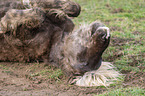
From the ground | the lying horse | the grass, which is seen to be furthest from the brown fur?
the grass

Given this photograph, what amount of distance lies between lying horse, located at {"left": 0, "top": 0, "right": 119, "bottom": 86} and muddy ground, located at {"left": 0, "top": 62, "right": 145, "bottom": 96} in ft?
0.59

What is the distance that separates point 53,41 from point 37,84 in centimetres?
77

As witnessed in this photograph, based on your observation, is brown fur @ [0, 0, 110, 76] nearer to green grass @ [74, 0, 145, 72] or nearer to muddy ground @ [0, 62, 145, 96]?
muddy ground @ [0, 62, 145, 96]

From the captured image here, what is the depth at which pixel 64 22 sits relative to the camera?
361 cm

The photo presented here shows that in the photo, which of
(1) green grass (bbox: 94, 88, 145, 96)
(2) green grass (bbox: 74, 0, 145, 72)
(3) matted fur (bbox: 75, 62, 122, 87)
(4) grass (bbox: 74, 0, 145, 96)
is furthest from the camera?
(2) green grass (bbox: 74, 0, 145, 72)

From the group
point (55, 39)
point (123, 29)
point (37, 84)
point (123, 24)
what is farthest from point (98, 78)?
point (123, 24)

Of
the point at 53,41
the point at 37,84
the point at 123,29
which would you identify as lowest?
the point at 37,84

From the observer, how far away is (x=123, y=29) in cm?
523

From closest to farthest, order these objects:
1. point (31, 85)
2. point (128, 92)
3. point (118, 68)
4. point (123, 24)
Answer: point (128, 92) → point (31, 85) → point (118, 68) → point (123, 24)

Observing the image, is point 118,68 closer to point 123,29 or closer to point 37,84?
point 37,84

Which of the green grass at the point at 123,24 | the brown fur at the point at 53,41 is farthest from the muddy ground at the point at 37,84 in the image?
the green grass at the point at 123,24

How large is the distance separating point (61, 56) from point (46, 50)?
29 cm

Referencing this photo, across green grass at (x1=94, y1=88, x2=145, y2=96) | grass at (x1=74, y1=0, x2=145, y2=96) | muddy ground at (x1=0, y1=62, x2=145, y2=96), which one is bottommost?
muddy ground at (x1=0, y1=62, x2=145, y2=96)

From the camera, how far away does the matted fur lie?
293 cm
